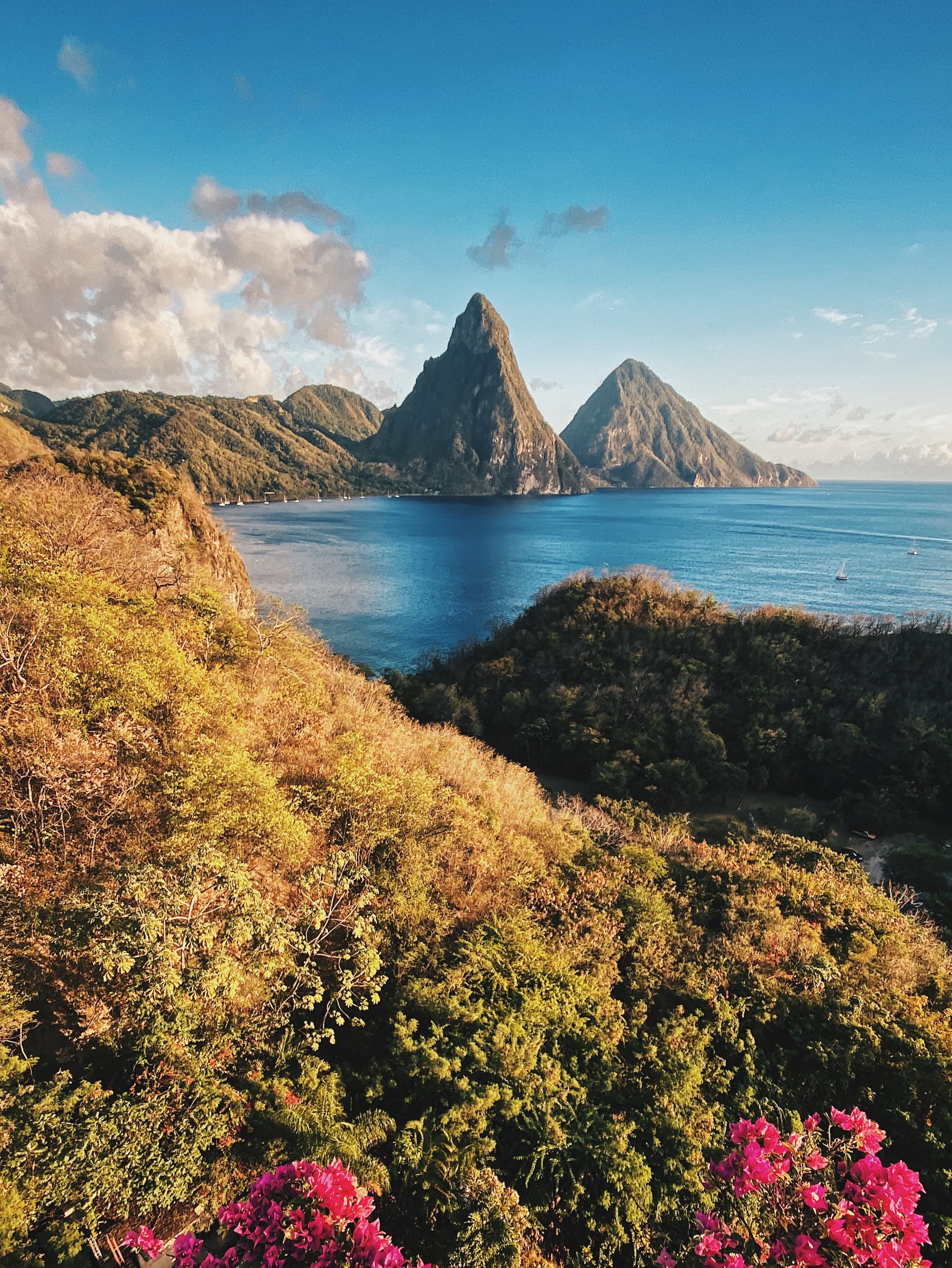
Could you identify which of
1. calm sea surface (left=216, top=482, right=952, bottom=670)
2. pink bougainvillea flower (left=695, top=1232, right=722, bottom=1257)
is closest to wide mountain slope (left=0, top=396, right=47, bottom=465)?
calm sea surface (left=216, top=482, right=952, bottom=670)

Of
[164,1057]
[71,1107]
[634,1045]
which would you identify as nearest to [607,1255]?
[634,1045]

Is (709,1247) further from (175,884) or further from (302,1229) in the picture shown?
(175,884)

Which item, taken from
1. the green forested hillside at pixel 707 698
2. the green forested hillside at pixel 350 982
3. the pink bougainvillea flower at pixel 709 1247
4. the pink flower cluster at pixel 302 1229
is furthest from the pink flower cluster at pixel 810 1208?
the green forested hillside at pixel 707 698

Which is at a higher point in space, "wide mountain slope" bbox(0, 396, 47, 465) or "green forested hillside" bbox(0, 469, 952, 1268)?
"wide mountain slope" bbox(0, 396, 47, 465)

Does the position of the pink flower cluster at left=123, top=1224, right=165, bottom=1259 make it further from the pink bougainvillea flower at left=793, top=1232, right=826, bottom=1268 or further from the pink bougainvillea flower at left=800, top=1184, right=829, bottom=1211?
the pink bougainvillea flower at left=800, top=1184, right=829, bottom=1211

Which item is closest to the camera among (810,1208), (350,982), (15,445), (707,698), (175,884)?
(810,1208)

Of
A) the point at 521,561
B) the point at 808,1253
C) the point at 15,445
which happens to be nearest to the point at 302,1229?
the point at 808,1253
